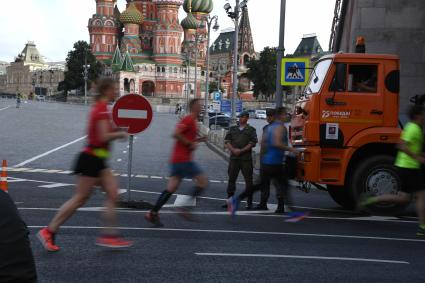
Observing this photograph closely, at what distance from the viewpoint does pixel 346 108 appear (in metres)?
11.8

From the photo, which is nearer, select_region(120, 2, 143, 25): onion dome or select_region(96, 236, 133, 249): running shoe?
select_region(96, 236, 133, 249): running shoe

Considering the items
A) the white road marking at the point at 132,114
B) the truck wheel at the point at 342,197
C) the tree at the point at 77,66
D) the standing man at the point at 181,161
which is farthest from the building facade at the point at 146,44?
the standing man at the point at 181,161

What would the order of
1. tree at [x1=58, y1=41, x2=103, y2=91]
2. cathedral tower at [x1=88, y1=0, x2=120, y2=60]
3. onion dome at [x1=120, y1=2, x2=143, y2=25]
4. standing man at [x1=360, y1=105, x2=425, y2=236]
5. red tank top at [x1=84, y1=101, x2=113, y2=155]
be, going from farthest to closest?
tree at [x1=58, y1=41, x2=103, y2=91]
cathedral tower at [x1=88, y1=0, x2=120, y2=60]
onion dome at [x1=120, y1=2, x2=143, y2=25]
standing man at [x1=360, y1=105, x2=425, y2=236]
red tank top at [x1=84, y1=101, x2=113, y2=155]

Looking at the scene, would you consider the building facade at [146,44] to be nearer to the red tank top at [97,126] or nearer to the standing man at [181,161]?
the standing man at [181,161]

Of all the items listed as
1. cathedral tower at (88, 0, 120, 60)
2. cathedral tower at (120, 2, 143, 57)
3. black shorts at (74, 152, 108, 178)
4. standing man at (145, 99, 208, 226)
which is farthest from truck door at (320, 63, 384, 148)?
cathedral tower at (88, 0, 120, 60)

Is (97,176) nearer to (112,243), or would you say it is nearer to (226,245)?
(112,243)

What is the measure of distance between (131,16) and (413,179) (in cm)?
12434

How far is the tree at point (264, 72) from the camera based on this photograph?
431ft

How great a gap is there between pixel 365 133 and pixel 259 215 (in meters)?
2.33

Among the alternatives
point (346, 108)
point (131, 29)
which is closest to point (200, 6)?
point (131, 29)

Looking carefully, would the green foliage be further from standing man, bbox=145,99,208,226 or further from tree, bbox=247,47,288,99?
standing man, bbox=145,99,208,226

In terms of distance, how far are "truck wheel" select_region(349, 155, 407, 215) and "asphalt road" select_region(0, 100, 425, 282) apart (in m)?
0.46

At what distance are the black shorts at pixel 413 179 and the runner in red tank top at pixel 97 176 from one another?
417cm

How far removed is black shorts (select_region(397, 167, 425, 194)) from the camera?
934 cm
